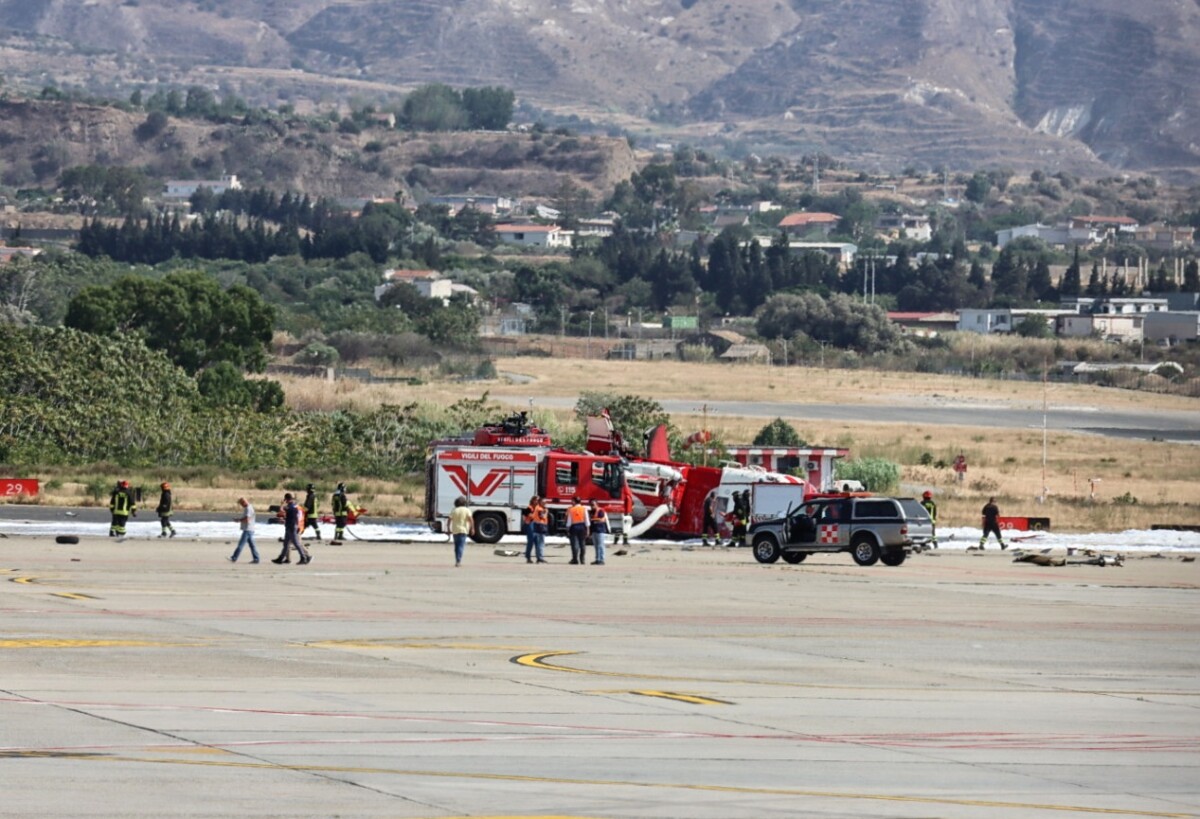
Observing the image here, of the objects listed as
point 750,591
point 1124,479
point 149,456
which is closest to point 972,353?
point 1124,479

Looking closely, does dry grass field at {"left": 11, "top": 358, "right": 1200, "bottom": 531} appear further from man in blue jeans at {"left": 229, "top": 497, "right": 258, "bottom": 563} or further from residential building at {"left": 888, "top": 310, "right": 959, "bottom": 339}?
residential building at {"left": 888, "top": 310, "right": 959, "bottom": 339}

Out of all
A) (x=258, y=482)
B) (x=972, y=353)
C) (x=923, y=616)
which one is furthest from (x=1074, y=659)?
(x=972, y=353)

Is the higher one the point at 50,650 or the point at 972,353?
the point at 972,353

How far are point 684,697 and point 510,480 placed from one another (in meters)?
22.5

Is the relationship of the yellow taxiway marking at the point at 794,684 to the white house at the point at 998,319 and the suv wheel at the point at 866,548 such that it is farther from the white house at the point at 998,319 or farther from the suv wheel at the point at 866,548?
the white house at the point at 998,319

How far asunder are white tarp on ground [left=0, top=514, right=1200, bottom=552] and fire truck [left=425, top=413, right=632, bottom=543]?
88 centimetres

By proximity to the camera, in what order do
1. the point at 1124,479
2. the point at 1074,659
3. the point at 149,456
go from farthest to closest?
the point at 1124,479 < the point at 149,456 < the point at 1074,659

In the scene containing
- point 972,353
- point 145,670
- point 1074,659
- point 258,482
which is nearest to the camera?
point 145,670

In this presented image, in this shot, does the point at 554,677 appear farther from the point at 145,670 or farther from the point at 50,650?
the point at 50,650

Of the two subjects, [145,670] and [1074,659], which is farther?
[1074,659]

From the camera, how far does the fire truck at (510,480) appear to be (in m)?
43.6

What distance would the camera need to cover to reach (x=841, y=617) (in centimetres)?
2980

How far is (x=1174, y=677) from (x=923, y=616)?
6.48 m

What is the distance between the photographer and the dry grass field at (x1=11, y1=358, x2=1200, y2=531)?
55625mm
